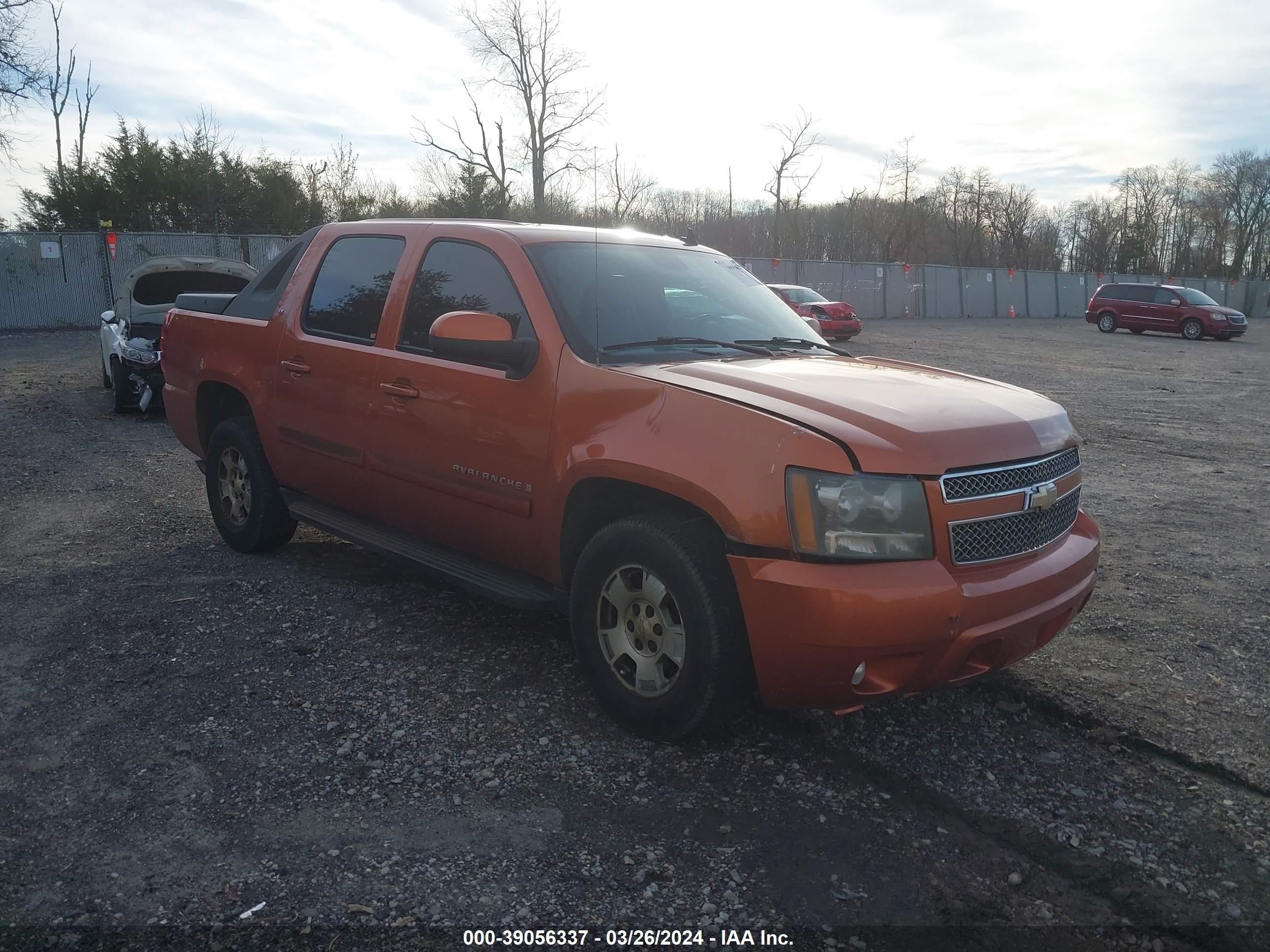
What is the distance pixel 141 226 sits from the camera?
2972cm

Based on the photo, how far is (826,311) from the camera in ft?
81.4

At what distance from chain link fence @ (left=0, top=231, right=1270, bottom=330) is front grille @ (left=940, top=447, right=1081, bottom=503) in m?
10.7

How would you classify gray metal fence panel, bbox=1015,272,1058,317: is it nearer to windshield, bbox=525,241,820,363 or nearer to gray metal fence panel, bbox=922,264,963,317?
gray metal fence panel, bbox=922,264,963,317

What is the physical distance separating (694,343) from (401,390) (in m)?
1.35

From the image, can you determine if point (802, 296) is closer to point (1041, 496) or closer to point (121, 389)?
point (121, 389)

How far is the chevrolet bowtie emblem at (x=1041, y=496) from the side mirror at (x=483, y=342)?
1.87 m

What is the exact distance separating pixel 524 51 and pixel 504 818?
Result: 38.5 metres

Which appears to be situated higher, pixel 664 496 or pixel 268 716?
pixel 664 496

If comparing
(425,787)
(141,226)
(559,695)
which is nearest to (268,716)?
(425,787)

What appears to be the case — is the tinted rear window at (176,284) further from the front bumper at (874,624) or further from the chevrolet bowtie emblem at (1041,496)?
the chevrolet bowtie emblem at (1041,496)

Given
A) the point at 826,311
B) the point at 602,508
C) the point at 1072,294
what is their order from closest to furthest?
the point at 602,508 → the point at 826,311 → the point at 1072,294

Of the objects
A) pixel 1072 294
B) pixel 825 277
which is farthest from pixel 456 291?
pixel 1072 294

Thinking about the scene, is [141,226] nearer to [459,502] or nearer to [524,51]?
[524,51]

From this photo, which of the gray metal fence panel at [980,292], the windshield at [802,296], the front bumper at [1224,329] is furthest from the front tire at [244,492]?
the gray metal fence panel at [980,292]
